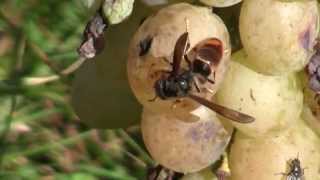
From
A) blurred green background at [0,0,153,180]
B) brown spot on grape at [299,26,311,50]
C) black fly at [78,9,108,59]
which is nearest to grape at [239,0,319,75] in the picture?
brown spot on grape at [299,26,311,50]

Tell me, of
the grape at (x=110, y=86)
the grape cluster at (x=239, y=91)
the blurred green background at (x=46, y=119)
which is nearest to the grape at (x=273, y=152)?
the grape cluster at (x=239, y=91)

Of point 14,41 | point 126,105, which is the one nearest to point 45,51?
point 14,41

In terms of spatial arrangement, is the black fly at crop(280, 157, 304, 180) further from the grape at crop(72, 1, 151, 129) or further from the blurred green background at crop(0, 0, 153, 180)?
the blurred green background at crop(0, 0, 153, 180)

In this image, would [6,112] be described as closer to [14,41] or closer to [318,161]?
[14,41]

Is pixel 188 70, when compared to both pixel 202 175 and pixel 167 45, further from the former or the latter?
pixel 202 175

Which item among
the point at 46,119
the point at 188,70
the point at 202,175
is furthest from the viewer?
the point at 46,119

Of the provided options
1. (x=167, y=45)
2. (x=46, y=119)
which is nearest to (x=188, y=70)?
(x=167, y=45)
